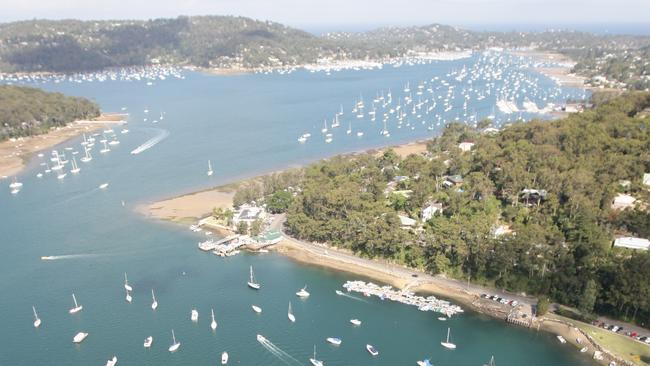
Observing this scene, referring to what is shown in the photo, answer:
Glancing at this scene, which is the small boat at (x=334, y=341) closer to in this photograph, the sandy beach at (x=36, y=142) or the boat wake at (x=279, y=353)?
the boat wake at (x=279, y=353)

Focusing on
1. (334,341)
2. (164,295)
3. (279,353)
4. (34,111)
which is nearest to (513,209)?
(334,341)

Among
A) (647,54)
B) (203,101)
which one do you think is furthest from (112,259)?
(647,54)

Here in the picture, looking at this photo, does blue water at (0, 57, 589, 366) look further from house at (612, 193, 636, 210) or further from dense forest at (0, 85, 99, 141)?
dense forest at (0, 85, 99, 141)

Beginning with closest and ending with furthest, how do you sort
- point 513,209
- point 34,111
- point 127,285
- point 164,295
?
1. point 164,295
2. point 127,285
3. point 513,209
4. point 34,111

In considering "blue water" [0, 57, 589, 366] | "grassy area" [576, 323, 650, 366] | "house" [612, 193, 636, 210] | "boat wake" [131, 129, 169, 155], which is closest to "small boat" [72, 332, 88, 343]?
"blue water" [0, 57, 589, 366]

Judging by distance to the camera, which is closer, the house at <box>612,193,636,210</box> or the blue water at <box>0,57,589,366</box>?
the blue water at <box>0,57,589,366</box>

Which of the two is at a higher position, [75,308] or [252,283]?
[75,308]

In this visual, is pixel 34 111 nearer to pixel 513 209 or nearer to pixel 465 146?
pixel 465 146
